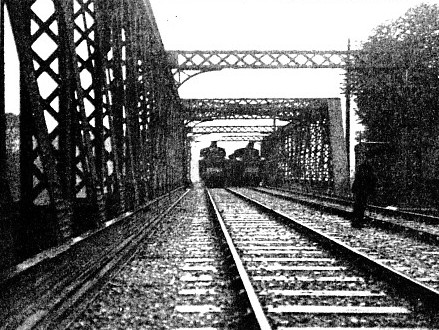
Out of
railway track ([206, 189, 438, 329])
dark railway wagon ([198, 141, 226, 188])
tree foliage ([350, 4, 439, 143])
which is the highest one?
tree foliage ([350, 4, 439, 143])

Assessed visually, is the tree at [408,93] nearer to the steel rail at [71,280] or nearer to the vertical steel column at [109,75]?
the vertical steel column at [109,75]

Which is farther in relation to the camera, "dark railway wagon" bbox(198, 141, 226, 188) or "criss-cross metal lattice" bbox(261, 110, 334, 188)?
"dark railway wagon" bbox(198, 141, 226, 188)

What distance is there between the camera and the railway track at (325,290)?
4363mm

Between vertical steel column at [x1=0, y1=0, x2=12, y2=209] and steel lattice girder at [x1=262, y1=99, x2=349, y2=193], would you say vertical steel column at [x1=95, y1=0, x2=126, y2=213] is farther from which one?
steel lattice girder at [x1=262, y1=99, x2=349, y2=193]

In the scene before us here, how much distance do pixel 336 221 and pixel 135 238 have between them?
587 centimetres

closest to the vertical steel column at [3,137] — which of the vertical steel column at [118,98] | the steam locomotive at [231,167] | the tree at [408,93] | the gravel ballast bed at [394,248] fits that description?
the gravel ballast bed at [394,248]

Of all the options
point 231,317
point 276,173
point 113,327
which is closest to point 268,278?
point 231,317

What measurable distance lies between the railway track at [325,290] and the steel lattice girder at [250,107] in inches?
1065

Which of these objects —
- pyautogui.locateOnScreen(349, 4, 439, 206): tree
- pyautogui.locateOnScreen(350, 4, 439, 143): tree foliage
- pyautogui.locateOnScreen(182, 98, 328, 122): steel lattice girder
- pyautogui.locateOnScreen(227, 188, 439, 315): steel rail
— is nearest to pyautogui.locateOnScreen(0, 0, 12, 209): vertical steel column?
pyautogui.locateOnScreen(227, 188, 439, 315): steel rail

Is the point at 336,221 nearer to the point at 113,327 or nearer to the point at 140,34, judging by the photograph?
the point at 140,34

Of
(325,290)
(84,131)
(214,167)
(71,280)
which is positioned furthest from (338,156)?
(71,280)

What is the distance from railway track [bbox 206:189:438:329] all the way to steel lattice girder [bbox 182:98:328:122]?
2706 cm

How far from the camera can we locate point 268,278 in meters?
6.03

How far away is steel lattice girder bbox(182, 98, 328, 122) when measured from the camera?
116 feet
